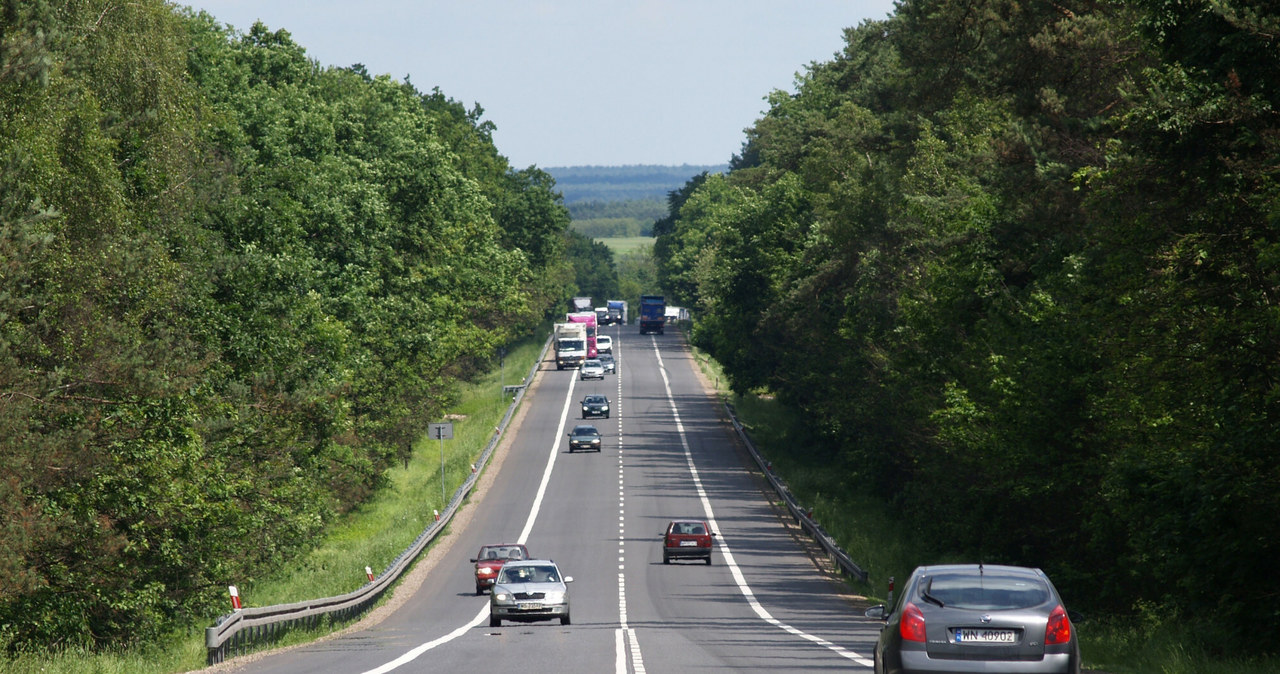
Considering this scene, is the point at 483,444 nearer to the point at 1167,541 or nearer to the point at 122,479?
the point at 122,479

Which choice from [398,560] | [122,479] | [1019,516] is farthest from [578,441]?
[122,479]

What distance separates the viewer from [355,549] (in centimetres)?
4916

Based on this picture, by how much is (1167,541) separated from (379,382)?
1627 inches

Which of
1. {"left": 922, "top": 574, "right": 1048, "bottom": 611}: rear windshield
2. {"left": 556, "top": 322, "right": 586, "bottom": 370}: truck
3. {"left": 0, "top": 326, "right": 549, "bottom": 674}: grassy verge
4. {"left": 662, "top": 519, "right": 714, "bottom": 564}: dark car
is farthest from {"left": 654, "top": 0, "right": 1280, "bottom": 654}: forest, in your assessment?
{"left": 556, "top": 322, "right": 586, "bottom": 370}: truck

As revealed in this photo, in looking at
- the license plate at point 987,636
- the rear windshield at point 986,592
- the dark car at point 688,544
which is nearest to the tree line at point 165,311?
the dark car at point 688,544

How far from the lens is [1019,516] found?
3706 cm

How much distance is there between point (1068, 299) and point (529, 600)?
1427 centimetres

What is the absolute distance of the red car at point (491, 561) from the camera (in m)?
38.0

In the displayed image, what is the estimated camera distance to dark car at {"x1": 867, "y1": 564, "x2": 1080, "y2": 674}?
12422mm

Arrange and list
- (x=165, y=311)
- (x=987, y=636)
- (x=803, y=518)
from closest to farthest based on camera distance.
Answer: (x=987, y=636), (x=165, y=311), (x=803, y=518)

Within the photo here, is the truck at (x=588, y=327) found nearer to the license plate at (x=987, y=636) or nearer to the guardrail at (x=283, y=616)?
the guardrail at (x=283, y=616)

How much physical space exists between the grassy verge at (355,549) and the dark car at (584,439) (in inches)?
171

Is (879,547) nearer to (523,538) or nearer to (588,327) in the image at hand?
(523,538)

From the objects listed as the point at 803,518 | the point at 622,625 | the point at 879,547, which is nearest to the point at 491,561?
the point at 622,625
